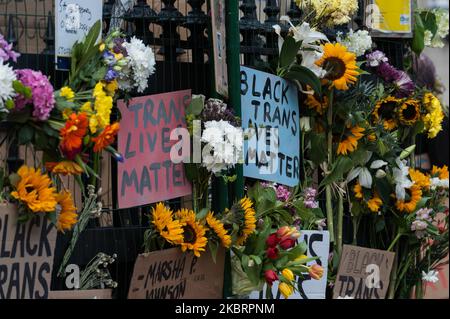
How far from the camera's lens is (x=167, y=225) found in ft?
14.9

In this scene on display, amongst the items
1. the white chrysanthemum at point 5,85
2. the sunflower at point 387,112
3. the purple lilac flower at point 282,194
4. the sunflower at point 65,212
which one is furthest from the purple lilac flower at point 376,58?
the white chrysanthemum at point 5,85

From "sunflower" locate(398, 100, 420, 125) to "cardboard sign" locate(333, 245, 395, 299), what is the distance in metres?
0.78

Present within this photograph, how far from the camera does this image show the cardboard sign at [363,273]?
18.4 ft

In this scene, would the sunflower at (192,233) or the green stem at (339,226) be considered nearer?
the sunflower at (192,233)

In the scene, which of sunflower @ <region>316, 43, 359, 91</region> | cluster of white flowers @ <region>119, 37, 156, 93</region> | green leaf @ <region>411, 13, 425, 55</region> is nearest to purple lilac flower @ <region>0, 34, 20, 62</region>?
cluster of white flowers @ <region>119, 37, 156, 93</region>

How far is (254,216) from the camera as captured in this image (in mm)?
4855

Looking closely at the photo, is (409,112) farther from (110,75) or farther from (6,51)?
(6,51)

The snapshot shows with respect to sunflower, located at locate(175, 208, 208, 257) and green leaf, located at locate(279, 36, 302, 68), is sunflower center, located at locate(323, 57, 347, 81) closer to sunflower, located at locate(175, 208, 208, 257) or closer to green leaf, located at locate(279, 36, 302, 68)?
green leaf, located at locate(279, 36, 302, 68)

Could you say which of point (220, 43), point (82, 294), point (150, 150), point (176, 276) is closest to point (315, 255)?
point (176, 276)

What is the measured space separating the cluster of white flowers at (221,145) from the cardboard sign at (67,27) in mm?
739

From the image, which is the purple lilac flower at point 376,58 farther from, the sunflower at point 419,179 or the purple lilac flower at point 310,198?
the purple lilac flower at point 310,198
